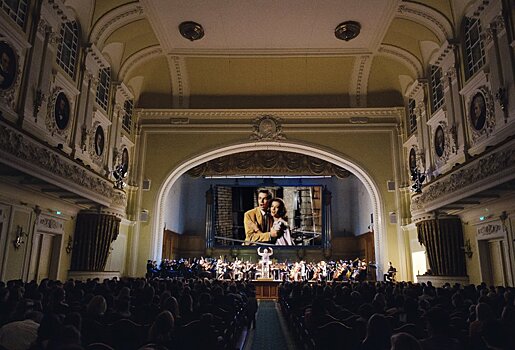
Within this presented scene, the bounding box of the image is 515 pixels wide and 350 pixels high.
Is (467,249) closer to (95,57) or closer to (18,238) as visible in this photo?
(18,238)

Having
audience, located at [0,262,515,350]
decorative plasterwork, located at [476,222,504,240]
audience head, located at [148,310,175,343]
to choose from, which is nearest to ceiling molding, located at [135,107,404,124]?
decorative plasterwork, located at [476,222,504,240]

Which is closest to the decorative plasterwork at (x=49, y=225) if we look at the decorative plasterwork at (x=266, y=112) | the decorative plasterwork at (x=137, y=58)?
the decorative plasterwork at (x=137, y=58)

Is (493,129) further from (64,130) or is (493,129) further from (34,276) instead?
(34,276)

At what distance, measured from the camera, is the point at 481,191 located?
8.30 metres

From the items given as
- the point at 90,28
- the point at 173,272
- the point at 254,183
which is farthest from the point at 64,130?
the point at 254,183

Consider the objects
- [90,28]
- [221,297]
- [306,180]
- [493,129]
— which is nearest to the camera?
[221,297]

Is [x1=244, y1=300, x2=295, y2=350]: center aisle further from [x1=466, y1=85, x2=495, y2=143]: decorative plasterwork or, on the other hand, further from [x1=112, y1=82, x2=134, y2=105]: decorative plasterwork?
[x1=112, y1=82, x2=134, y2=105]: decorative plasterwork

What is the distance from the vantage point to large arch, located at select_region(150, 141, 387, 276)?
1545 centimetres

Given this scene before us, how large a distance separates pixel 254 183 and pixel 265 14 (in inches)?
Answer: 533

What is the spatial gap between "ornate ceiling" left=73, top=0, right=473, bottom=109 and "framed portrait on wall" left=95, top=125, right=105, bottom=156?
2478 millimetres

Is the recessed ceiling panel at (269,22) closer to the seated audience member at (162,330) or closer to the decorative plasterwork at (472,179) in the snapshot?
the decorative plasterwork at (472,179)

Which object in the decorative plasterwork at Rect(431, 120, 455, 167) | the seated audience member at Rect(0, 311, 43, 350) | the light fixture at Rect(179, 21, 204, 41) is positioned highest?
the light fixture at Rect(179, 21, 204, 41)

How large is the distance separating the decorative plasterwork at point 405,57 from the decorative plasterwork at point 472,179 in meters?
4.72

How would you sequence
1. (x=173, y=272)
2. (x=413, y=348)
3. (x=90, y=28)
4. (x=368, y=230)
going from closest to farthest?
(x=413, y=348) → (x=90, y=28) → (x=173, y=272) → (x=368, y=230)
